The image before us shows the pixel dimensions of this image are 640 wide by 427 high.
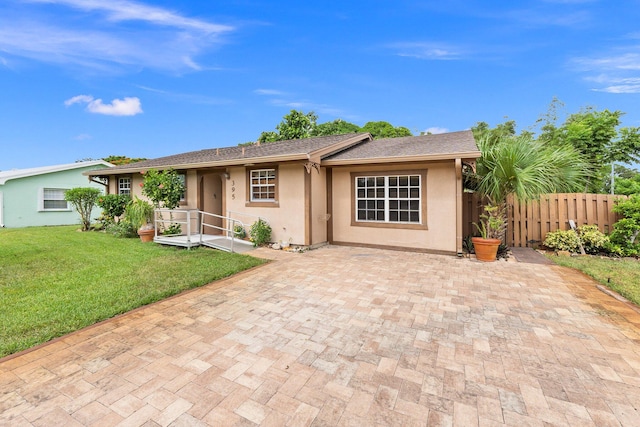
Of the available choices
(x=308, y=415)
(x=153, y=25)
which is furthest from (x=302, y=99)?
(x=308, y=415)

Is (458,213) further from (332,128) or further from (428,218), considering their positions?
(332,128)

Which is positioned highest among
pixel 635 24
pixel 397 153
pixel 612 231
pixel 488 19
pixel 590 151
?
pixel 488 19

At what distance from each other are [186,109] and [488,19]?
57.6 ft

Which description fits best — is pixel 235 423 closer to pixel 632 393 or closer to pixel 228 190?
pixel 632 393

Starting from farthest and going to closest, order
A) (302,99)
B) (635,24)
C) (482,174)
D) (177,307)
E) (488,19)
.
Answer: (302,99), (488,19), (635,24), (482,174), (177,307)

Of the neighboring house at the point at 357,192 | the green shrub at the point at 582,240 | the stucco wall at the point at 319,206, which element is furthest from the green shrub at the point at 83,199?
the green shrub at the point at 582,240

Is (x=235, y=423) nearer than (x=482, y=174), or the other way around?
(x=235, y=423)

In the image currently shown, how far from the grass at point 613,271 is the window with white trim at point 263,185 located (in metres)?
7.72

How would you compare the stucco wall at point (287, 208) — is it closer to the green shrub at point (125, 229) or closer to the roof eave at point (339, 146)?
the roof eave at point (339, 146)

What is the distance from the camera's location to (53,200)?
16375 millimetres

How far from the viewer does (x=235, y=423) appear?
191 centimetres

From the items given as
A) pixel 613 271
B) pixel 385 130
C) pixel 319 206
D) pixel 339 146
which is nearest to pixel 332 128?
pixel 385 130

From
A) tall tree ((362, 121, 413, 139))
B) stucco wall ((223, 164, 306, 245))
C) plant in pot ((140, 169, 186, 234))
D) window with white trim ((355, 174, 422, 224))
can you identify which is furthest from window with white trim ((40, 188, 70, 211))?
tall tree ((362, 121, 413, 139))

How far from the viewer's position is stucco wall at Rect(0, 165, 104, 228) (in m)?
15.0
